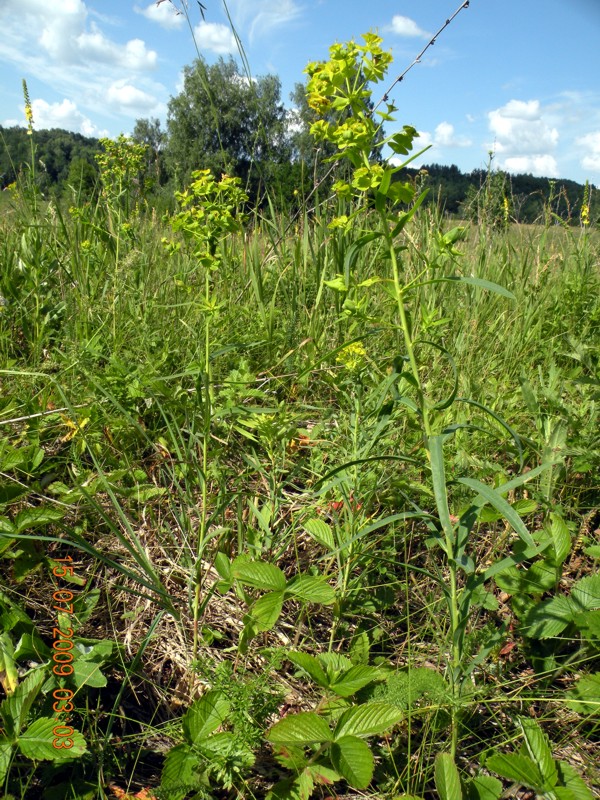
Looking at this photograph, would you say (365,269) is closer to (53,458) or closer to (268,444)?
(268,444)

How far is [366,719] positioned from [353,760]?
8 cm

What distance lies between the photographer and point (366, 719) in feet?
3.47

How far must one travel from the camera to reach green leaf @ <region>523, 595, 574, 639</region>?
4.04ft

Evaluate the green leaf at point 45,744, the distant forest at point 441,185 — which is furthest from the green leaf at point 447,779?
the distant forest at point 441,185

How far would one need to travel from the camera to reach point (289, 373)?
224 centimetres

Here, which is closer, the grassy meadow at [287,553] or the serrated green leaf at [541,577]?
the grassy meadow at [287,553]

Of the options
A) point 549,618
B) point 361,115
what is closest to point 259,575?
point 549,618

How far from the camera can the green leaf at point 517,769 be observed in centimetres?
99

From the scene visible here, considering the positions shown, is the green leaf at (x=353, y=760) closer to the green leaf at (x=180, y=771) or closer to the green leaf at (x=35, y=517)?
the green leaf at (x=180, y=771)

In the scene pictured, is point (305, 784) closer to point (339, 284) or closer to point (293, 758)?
point (293, 758)

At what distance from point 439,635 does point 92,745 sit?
801 mm

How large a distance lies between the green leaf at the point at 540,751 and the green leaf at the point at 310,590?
0.43m

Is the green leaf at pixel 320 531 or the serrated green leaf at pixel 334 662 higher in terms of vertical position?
the green leaf at pixel 320 531

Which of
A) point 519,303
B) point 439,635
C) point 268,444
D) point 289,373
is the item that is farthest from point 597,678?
point 519,303
